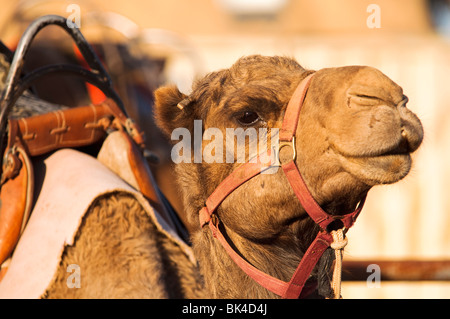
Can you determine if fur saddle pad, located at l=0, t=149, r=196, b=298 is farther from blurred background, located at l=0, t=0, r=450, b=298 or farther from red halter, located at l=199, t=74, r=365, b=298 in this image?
blurred background, located at l=0, t=0, r=450, b=298

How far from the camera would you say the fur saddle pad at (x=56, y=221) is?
91.0 inches

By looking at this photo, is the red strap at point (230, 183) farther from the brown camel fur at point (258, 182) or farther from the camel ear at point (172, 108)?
the camel ear at point (172, 108)

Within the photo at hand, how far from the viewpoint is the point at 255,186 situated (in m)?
2.11

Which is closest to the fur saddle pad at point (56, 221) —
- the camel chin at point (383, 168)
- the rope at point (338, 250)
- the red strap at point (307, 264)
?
the red strap at point (307, 264)

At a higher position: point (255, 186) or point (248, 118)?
point (248, 118)

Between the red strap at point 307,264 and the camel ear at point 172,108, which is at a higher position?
the camel ear at point 172,108

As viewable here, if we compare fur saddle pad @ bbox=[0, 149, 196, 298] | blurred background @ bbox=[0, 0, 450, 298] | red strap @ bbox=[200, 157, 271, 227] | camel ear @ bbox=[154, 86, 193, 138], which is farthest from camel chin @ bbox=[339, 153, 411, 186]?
blurred background @ bbox=[0, 0, 450, 298]

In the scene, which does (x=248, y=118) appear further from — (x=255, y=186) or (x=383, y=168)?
(x=383, y=168)

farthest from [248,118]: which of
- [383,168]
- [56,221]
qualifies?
[56,221]

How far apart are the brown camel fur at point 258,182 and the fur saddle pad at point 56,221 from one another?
0.04 m

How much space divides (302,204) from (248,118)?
348 mm

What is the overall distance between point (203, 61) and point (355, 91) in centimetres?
716

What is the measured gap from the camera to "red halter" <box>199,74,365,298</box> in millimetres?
2002
